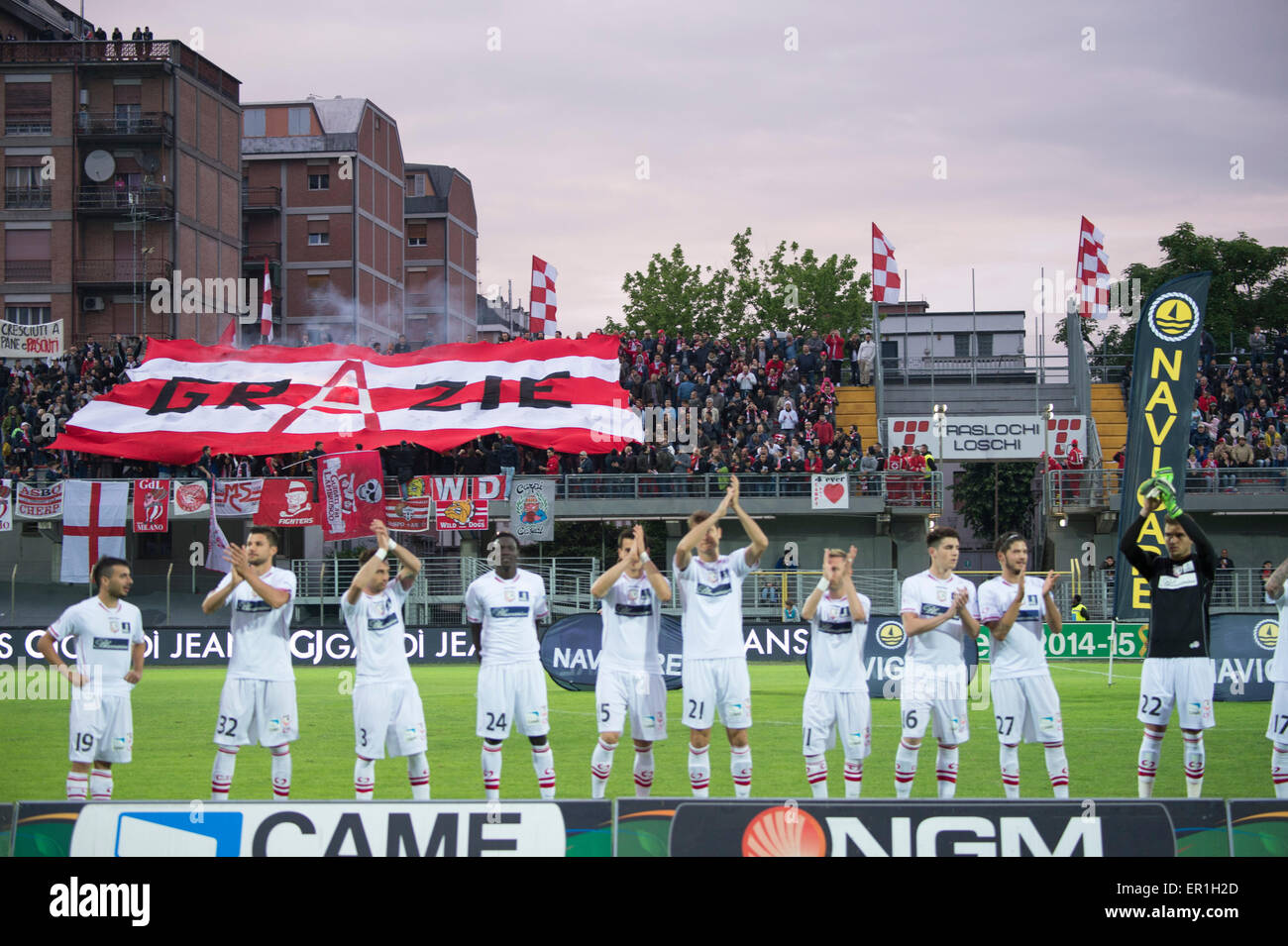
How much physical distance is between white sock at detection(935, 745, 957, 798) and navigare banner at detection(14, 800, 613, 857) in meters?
3.91

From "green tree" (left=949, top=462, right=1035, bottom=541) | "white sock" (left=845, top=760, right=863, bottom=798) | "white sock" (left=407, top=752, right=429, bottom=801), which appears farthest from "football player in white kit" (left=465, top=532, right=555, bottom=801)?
"green tree" (left=949, top=462, right=1035, bottom=541)

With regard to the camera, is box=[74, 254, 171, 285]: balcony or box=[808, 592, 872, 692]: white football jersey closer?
box=[808, 592, 872, 692]: white football jersey

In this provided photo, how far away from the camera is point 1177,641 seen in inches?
459

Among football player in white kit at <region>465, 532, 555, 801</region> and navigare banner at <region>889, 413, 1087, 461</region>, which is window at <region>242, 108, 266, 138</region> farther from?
football player in white kit at <region>465, 532, 555, 801</region>

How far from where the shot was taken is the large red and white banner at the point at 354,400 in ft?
119

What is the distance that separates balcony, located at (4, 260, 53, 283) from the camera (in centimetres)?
5584

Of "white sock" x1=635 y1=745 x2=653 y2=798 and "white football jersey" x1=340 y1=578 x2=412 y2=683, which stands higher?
"white football jersey" x1=340 y1=578 x2=412 y2=683

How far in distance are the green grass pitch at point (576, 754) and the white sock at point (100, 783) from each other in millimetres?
900

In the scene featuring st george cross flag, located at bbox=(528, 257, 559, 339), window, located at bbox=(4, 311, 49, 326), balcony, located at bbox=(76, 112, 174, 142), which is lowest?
st george cross flag, located at bbox=(528, 257, 559, 339)

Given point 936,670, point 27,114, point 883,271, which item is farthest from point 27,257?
point 936,670

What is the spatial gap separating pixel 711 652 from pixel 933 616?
2.01 metres

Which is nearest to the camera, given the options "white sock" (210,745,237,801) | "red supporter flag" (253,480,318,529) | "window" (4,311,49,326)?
"white sock" (210,745,237,801)

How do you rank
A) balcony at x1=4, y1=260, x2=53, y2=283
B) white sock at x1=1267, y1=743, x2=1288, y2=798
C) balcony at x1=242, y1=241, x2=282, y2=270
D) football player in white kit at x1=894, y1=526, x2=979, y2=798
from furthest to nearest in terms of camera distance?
balcony at x1=242, y1=241, x2=282, y2=270 < balcony at x1=4, y1=260, x2=53, y2=283 < white sock at x1=1267, y1=743, x2=1288, y2=798 < football player in white kit at x1=894, y1=526, x2=979, y2=798

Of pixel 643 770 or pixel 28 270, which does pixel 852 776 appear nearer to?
pixel 643 770
